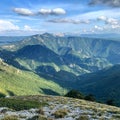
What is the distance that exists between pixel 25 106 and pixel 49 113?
5027 mm

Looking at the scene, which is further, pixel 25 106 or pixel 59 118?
pixel 25 106

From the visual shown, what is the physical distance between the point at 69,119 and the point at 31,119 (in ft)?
11.4

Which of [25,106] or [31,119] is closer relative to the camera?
[31,119]

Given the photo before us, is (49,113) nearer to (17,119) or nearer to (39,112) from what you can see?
(39,112)

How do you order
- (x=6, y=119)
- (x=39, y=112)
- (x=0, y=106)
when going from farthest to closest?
(x=0, y=106) < (x=39, y=112) < (x=6, y=119)

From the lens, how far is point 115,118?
29.0m

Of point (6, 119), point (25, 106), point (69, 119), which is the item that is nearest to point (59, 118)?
point (69, 119)

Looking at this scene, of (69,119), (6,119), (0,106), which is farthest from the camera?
(0,106)

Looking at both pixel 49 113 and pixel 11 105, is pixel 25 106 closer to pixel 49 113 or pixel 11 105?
pixel 11 105

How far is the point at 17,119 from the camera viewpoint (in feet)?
84.5

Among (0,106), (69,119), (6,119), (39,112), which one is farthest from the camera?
(0,106)

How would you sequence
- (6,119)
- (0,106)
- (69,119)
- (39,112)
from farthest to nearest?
(0,106)
(39,112)
(69,119)
(6,119)

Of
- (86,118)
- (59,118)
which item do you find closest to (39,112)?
(59,118)

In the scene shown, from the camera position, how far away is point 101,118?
92.3 feet
